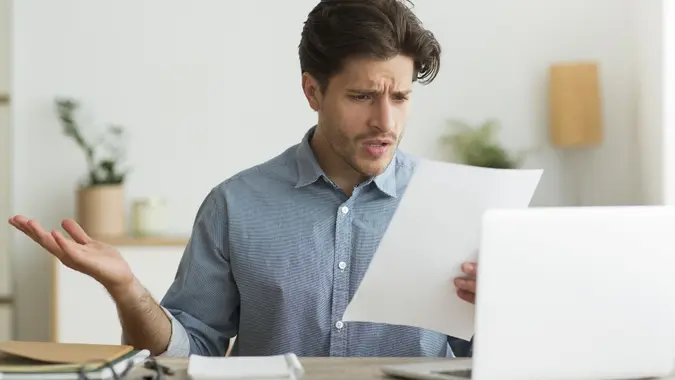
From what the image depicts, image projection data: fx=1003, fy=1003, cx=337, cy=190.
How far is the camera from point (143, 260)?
441 centimetres

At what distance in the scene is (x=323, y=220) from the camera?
7.24 ft

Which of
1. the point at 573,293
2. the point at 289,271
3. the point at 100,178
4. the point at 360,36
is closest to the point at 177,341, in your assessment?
the point at 289,271

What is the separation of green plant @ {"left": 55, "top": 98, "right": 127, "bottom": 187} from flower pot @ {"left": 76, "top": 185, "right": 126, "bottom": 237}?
7 cm

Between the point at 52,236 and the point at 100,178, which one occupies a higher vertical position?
the point at 100,178

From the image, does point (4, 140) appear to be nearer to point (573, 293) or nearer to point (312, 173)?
point (312, 173)

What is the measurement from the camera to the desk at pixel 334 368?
1.60 metres

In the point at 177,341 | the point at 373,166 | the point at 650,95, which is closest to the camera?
the point at 177,341

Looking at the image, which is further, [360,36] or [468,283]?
[360,36]

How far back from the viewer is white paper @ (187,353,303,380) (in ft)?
5.02

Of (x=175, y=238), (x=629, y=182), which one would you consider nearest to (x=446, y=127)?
(x=629, y=182)

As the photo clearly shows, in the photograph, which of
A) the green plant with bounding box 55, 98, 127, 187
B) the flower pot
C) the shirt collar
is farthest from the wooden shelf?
the shirt collar

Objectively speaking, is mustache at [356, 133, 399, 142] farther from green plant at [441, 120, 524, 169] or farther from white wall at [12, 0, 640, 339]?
white wall at [12, 0, 640, 339]

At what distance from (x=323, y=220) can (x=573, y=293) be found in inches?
30.6

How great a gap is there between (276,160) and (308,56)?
0.25 m
